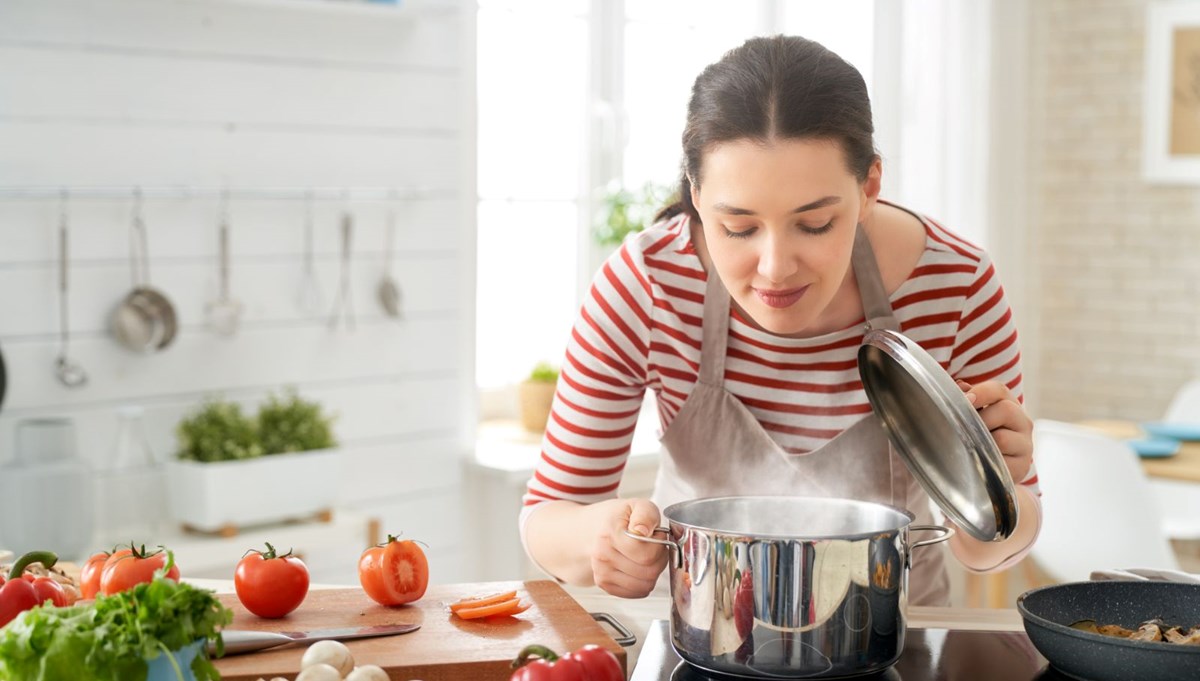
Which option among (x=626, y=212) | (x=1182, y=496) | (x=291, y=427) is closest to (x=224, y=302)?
(x=291, y=427)

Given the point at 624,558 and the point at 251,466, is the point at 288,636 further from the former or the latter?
the point at 251,466

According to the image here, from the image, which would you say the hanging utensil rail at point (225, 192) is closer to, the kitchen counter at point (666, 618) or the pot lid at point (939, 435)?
the kitchen counter at point (666, 618)

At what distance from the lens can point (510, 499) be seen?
10.8 feet

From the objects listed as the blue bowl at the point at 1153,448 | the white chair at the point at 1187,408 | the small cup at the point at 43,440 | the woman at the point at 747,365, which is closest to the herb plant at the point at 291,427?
the small cup at the point at 43,440

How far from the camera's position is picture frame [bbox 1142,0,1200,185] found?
14.3 ft

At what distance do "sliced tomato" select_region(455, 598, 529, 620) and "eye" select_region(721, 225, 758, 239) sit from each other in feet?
1.38

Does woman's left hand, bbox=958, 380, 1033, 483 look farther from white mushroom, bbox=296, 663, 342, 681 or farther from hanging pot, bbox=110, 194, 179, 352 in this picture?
hanging pot, bbox=110, 194, 179, 352

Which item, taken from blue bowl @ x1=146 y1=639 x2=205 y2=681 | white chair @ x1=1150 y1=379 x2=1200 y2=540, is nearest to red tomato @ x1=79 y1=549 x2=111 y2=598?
blue bowl @ x1=146 y1=639 x2=205 y2=681

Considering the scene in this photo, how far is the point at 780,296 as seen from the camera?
133 centimetres

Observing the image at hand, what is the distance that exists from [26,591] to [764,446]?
0.86 m

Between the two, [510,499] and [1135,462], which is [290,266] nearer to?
[510,499]

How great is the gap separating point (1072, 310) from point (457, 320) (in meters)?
2.56

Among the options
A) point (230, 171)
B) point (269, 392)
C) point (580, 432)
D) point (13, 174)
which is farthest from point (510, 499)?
point (580, 432)

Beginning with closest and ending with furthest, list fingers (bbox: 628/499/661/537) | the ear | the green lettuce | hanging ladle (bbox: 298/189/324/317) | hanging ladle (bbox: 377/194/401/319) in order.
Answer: the green lettuce < fingers (bbox: 628/499/661/537) < the ear < hanging ladle (bbox: 298/189/324/317) < hanging ladle (bbox: 377/194/401/319)
